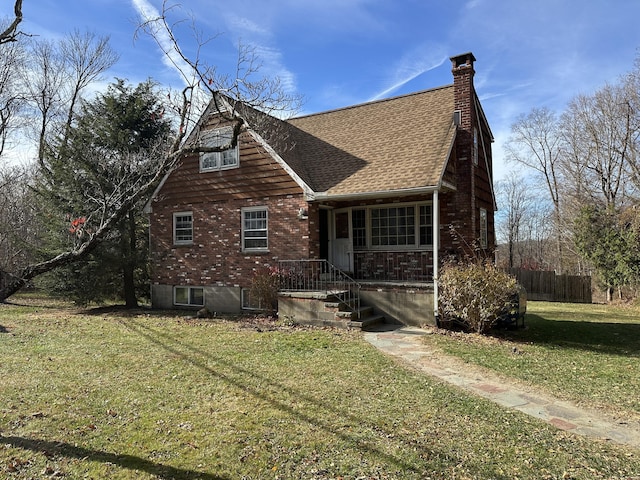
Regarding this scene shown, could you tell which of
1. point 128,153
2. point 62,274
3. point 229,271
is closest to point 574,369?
point 229,271

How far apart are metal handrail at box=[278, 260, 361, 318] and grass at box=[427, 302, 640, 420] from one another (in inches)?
112

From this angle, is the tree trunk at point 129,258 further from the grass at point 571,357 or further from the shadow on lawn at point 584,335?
the shadow on lawn at point 584,335

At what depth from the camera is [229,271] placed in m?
14.1

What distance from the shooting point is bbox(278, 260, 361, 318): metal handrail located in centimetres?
1180

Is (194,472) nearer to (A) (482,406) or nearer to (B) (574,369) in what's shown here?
(A) (482,406)

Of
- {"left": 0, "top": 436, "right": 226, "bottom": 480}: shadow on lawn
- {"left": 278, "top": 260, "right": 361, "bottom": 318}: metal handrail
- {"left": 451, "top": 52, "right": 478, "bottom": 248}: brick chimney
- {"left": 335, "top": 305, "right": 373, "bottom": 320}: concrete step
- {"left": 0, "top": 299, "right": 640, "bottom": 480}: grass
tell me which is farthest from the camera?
{"left": 451, "top": 52, "right": 478, "bottom": 248}: brick chimney

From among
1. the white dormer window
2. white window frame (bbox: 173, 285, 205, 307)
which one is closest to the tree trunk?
white window frame (bbox: 173, 285, 205, 307)

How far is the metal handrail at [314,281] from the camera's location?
11797 millimetres

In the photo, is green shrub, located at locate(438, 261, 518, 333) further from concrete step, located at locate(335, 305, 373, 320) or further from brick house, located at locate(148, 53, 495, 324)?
concrete step, located at locate(335, 305, 373, 320)

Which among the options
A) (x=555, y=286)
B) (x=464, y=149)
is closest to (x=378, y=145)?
(x=464, y=149)

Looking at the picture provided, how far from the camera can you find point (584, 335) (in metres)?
10.5

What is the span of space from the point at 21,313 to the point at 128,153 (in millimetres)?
6489

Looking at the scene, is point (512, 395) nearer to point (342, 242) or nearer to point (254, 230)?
point (342, 242)

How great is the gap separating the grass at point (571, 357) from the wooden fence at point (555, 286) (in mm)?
8597
